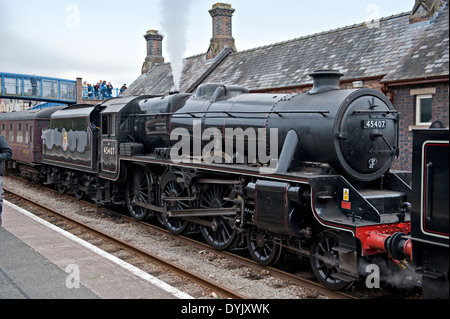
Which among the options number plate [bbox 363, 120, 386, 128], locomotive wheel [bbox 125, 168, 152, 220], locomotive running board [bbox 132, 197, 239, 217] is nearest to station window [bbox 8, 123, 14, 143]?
locomotive wheel [bbox 125, 168, 152, 220]

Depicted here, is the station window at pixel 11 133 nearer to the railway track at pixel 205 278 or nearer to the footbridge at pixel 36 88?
the railway track at pixel 205 278

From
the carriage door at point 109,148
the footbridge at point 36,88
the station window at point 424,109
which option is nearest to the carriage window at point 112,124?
the carriage door at point 109,148

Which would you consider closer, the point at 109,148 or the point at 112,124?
the point at 112,124

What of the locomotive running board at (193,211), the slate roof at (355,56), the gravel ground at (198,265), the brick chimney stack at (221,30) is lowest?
the gravel ground at (198,265)

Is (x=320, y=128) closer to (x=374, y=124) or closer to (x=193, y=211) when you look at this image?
(x=374, y=124)

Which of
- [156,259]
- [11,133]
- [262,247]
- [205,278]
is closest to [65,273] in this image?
[156,259]

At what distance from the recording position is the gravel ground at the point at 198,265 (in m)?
5.68

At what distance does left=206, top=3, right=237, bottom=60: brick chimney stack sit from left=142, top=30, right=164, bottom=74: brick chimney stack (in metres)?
7.43

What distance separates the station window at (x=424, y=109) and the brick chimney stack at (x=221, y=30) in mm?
12446

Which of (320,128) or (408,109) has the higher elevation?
(408,109)

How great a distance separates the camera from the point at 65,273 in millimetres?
5676

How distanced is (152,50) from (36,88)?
32.2ft

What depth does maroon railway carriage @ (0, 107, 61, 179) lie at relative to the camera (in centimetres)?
1526
